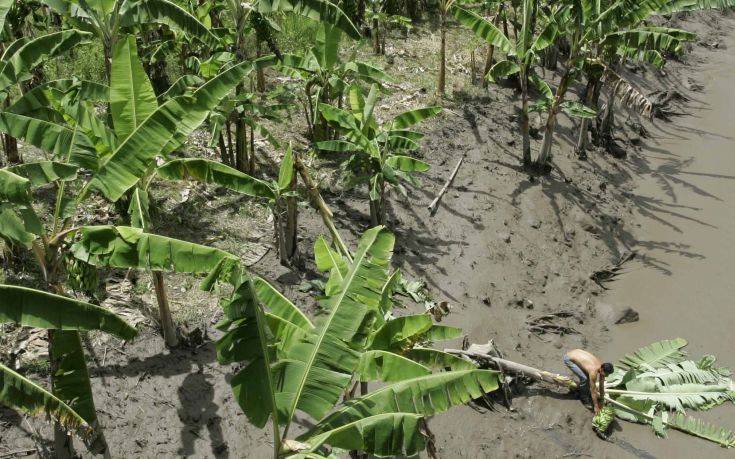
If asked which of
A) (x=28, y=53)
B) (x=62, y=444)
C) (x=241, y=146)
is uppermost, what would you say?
(x=28, y=53)

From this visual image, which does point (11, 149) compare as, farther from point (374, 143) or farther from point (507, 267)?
point (507, 267)

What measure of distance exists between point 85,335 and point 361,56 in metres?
→ 10.00

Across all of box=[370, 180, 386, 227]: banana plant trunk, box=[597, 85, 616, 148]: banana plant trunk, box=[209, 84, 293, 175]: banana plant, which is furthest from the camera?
box=[597, 85, 616, 148]: banana plant trunk

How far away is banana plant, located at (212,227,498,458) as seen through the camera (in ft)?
17.5

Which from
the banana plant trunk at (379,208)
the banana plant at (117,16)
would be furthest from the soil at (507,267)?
the banana plant at (117,16)

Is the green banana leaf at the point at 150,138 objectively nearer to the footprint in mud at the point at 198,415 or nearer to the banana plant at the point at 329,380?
the banana plant at the point at 329,380

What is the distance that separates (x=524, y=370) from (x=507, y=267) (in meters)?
2.69

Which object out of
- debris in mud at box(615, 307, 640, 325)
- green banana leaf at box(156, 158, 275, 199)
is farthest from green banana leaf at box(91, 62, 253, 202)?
debris in mud at box(615, 307, 640, 325)

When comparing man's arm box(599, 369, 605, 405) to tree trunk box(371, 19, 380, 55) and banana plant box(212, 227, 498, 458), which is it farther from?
tree trunk box(371, 19, 380, 55)

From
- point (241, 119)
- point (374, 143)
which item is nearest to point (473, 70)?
point (374, 143)

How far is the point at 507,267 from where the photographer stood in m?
11.5

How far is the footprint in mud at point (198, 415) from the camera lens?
747 cm

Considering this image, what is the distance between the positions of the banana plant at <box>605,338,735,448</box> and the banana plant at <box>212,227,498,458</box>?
391 centimetres

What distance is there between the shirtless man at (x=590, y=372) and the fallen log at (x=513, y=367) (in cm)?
15
